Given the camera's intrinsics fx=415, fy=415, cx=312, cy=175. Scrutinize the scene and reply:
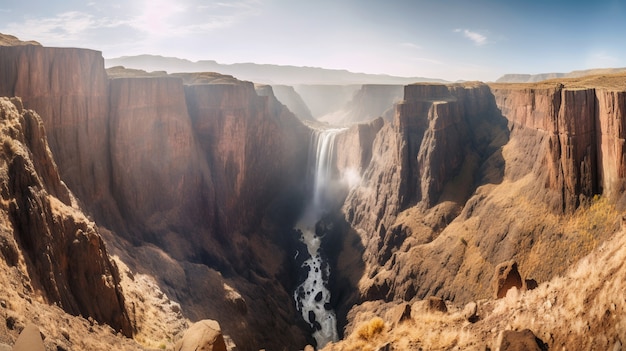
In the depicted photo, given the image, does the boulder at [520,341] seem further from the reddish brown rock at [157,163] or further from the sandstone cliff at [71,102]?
the reddish brown rock at [157,163]

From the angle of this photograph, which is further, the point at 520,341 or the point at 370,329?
the point at 370,329

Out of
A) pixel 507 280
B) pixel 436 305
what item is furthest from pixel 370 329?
pixel 507 280

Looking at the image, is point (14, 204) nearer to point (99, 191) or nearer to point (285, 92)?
point (99, 191)

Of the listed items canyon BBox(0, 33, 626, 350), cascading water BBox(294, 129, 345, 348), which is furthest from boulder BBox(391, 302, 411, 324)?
cascading water BBox(294, 129, 345, 348)

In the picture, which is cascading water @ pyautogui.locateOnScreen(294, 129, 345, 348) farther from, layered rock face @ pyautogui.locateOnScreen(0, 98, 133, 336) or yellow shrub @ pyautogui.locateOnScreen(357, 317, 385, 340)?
layered rock face @ pyautogui.locateOnScreen(0, 98, 133, 336)

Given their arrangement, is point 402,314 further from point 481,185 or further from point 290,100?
point 290,100

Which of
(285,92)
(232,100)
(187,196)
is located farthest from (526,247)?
(285,92)
